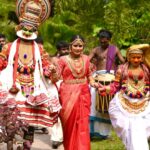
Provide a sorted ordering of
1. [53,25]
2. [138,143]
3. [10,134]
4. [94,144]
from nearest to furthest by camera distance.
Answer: [10,134] < [138,143] < [94,144] < [53,25]

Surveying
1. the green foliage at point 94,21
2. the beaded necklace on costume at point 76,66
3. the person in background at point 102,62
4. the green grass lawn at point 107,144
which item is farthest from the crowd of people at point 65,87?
the green foliage at point 94,21

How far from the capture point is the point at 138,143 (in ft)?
23.9

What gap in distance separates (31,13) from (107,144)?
280cm

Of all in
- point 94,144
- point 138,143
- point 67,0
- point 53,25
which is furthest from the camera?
point 53,25

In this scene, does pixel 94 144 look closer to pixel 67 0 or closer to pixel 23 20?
pixel 23 20

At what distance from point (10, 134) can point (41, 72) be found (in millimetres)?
1440

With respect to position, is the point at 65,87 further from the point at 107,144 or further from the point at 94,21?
the point at 94,21

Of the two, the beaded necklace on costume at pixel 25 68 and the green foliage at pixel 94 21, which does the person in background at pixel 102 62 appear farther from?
the green foliage at pixel 94 21

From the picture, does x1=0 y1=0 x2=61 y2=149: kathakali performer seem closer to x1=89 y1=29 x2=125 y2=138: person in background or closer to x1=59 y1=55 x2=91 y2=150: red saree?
x1=59 y1=55 x2=91 y2=150: red saree

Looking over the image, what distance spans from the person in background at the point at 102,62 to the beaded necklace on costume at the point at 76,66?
1625 mm

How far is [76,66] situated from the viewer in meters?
7.62

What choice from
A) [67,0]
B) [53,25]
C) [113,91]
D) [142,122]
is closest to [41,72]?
[113,91]

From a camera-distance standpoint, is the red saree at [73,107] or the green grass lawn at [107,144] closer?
the red saree at [73,107]

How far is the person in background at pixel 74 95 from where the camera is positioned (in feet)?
25.0
